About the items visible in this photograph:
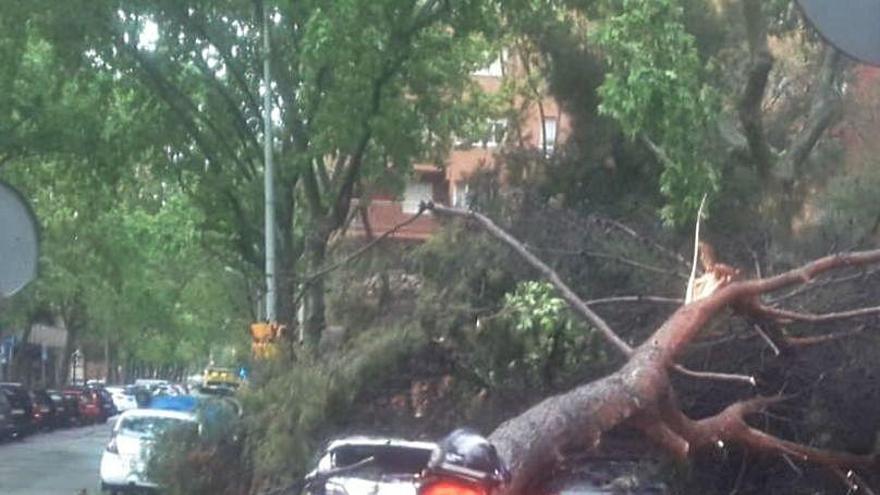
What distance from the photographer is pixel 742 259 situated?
13492mm

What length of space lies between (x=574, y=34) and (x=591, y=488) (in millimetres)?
14015

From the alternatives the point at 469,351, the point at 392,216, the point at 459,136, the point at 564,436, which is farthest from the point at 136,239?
the point at 564,436

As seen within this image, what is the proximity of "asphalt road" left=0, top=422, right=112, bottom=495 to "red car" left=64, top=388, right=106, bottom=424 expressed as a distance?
4.12 metres

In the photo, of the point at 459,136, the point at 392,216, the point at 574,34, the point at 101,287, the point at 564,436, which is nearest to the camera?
the point at 564,436

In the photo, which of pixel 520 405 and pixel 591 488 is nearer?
pixel 591 488

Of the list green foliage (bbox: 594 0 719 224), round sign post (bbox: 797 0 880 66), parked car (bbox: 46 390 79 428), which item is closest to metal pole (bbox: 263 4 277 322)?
green foliage (bbox: 594 0 719 224)

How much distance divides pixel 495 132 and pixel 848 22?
24976 mm

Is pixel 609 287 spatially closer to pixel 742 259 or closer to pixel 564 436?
pixel 742 259

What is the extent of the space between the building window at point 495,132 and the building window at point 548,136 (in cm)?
72

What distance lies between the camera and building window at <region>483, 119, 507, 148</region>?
31128mm

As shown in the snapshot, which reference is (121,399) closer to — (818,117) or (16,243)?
(818,117)

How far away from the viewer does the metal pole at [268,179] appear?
80.5 ft

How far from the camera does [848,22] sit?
257 inches

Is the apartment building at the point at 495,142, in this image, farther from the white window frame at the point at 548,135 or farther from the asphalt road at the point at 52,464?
the asphalt road at the point at 52,464
